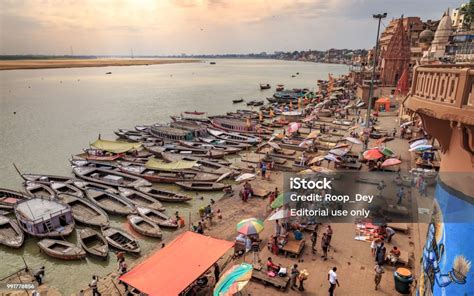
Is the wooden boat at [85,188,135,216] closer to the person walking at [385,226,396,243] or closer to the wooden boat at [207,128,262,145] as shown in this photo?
the person walking at [385,226,396,243]

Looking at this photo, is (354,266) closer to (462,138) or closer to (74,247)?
(462,138)

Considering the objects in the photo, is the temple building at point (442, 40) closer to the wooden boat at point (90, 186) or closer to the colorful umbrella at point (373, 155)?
the colorful umbrella at point (373, 155)

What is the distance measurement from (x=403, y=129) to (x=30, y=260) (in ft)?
111

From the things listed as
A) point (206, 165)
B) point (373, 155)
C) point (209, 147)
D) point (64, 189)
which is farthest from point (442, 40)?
point (64, 189)

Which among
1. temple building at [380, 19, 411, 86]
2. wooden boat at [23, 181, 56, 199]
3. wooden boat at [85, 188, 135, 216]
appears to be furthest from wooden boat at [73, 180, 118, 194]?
temple building at [380, 19, 411, 86]

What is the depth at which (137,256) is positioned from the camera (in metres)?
16.4

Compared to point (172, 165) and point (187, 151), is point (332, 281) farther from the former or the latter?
point (187, 151)

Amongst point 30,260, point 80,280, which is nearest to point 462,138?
point 80,280

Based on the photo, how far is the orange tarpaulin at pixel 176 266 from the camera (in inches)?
418

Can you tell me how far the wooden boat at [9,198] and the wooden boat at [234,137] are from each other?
21.4 metres

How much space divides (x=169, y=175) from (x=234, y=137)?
14247mm

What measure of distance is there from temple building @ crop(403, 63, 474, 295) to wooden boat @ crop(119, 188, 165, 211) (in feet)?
59.3

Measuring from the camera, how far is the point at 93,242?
Result: 58.1 ft

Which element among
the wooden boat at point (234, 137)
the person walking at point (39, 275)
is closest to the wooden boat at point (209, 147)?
the wooden boat at point (234, 137)
